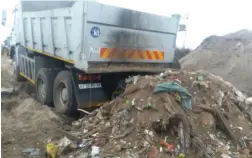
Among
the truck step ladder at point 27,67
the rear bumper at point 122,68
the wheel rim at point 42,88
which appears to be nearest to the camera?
the rear bumper at point 122,68

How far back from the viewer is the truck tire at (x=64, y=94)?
630 cm

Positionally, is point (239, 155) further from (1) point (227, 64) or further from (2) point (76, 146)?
(1) point (227, 64)

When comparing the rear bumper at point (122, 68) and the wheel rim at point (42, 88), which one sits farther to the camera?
the wheel rim at point (42, 88)

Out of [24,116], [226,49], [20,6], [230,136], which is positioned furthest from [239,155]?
[226,49]

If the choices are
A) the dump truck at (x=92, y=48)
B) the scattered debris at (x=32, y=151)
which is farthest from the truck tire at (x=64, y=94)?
the scattered debris at (x=32, y=151)

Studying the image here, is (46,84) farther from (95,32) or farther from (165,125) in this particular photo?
(165,125)

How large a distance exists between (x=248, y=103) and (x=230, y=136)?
1.68 m

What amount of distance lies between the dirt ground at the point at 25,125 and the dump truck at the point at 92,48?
1.46ft

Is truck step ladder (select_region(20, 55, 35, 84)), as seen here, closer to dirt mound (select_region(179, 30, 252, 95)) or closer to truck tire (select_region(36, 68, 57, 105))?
truck tire (select_region(36, 68, 57, 105))

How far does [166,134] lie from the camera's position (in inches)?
A: 181

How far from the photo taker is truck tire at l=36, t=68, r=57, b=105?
7309 millimetres

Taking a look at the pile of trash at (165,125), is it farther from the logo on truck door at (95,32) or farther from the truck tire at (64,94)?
the logo on truck door at (95,32)

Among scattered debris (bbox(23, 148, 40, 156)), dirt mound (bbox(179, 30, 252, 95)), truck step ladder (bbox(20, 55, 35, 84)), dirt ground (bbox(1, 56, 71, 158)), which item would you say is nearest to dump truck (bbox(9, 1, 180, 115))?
dirt ground (bbox(1, 56, 71, 158))

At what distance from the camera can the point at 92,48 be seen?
5715 mm
